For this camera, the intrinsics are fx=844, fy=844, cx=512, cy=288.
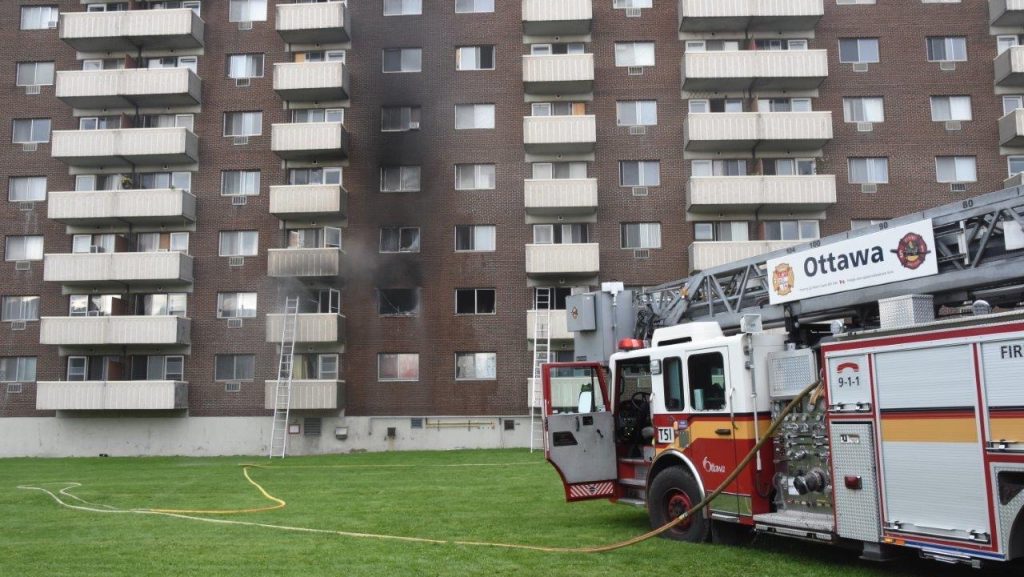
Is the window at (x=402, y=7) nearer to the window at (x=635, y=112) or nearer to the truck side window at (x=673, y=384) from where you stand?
the window at (x=635, y=112)

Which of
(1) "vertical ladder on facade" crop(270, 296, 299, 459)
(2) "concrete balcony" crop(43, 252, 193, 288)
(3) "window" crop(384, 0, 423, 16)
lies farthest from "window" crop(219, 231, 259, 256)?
(3) "window" crop(384, 0, 423, 16)

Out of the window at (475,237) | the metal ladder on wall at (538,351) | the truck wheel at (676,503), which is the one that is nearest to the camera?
the truck wheel at (676,503)

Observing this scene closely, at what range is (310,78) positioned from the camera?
3556 centimetres

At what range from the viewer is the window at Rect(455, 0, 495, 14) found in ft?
122

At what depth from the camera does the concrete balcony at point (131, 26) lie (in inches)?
1437

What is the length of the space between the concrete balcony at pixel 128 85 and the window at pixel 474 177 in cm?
1212

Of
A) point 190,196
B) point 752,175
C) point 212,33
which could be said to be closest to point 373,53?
point 212,33

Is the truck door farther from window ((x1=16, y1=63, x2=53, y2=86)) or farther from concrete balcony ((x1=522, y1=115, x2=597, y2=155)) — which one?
window ((x1=16, y1=63, x2=53, y2=86))

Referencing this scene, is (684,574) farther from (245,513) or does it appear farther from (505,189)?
(505,189)

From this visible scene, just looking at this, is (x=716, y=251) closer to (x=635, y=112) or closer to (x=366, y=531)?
(x=635, y=112)

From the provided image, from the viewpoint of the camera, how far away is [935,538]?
321 inches

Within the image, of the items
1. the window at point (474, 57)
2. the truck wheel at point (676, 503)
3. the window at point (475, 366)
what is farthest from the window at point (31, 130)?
the truck wheel at point (676, 503)

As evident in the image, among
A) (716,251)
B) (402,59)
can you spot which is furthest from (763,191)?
(402,59)

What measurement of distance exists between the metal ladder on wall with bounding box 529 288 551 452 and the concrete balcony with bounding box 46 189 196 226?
15543 millimetres
